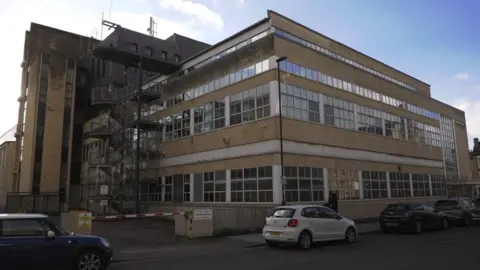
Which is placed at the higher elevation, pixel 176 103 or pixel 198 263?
pixel 176 103

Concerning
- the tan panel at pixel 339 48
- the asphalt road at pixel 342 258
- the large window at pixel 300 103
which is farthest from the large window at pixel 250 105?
the asphalt road at pixel 342 258

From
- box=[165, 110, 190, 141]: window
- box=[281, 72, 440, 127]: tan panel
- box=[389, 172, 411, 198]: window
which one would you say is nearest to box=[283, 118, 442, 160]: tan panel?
box=[389, 172, 411, 198]: window

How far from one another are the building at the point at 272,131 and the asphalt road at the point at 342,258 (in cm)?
761

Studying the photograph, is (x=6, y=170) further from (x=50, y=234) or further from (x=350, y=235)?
(x=50, y=234)

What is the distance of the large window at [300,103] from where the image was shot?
80.9 ft

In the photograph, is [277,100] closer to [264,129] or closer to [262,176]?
[264,129]

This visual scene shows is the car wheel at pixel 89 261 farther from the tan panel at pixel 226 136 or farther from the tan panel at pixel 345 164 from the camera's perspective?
the tan panel at pixel 345 164

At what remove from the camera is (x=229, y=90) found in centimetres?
2781

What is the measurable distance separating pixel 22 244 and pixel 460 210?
23.0 metres

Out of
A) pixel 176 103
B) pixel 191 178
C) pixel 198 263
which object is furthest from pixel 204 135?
pixel 198 263

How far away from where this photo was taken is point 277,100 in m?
23.9

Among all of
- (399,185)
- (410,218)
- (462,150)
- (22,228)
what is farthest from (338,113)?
(462,150)

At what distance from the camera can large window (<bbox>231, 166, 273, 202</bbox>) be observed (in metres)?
23.7

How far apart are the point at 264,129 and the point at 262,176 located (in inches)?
113
